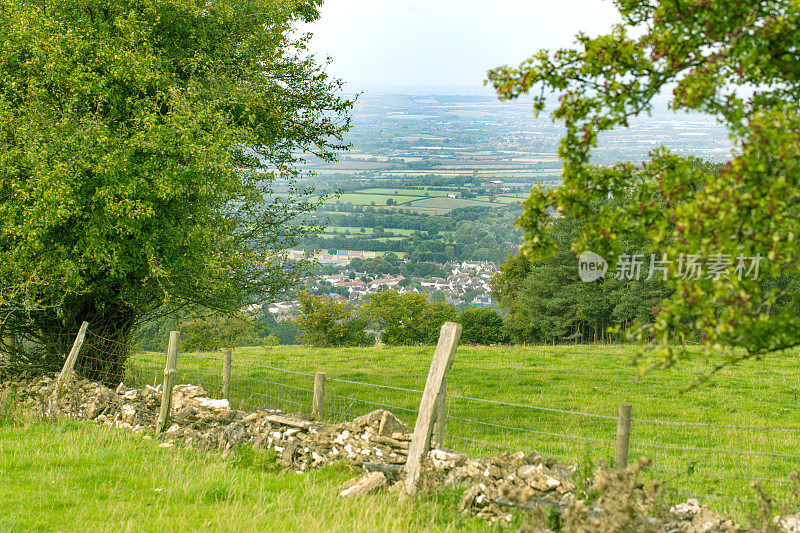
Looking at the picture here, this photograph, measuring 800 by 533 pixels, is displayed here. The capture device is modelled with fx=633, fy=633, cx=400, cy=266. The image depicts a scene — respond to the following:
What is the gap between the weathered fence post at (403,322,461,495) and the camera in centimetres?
756

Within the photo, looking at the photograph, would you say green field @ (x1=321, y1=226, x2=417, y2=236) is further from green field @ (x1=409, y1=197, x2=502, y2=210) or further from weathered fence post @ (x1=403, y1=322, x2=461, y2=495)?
weathered fence post @ (x1=403, y1=322, x2=461, y2=495)

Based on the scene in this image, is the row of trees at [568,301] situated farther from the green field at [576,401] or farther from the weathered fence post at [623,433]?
the weathered fence post at [623,433]

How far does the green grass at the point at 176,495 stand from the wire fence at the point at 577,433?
6.58ft

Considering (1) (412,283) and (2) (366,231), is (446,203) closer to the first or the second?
(2) (366,231)

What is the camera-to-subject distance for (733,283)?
422cm

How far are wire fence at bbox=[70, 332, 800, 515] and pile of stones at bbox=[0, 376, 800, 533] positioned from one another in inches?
25.8

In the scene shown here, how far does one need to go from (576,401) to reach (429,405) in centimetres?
1031

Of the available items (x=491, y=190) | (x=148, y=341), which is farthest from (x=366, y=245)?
(x=148, y=341)

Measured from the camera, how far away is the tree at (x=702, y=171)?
432cm

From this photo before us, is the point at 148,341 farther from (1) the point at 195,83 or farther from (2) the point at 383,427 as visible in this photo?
(2) the point at 383,427

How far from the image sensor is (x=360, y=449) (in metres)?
9.30

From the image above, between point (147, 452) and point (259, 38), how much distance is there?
1082 centimetres

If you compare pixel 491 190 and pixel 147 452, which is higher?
pixel 491 190

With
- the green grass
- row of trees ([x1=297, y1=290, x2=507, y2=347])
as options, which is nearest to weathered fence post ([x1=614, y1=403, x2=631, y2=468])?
the green grass
